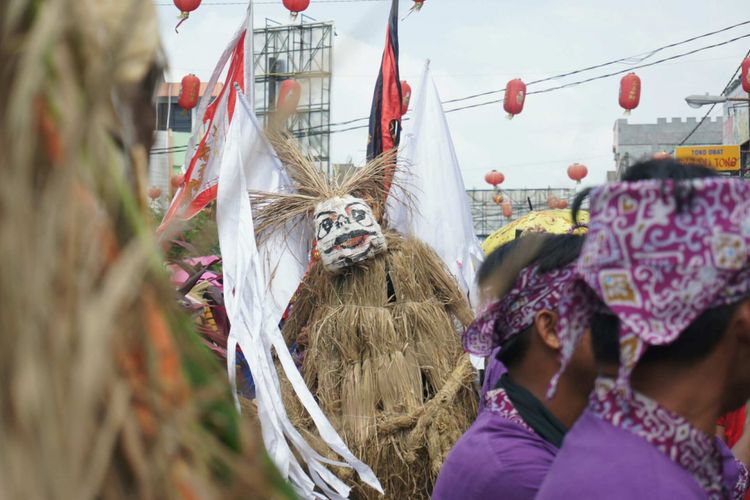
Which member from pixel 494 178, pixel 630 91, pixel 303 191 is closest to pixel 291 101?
pixel 303 191

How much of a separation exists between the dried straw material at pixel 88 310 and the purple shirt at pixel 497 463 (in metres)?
1.31

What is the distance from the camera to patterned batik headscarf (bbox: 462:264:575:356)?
6.80 feet

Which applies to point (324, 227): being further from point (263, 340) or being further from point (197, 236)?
point (197, 236)

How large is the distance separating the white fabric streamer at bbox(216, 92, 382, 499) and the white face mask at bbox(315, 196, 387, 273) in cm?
35

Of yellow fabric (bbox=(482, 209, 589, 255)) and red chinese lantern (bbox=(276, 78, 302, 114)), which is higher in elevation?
red chinese lantern (bbox=(276, 78, 302, 114))

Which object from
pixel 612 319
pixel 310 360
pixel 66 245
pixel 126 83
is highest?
pixel 126 83

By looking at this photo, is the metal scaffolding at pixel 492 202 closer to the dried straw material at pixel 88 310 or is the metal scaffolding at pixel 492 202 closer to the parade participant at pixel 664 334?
the parade participant at pixel 664 334

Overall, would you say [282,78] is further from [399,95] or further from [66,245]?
[399,95]

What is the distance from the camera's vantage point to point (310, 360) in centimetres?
475

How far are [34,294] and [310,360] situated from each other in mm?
4254

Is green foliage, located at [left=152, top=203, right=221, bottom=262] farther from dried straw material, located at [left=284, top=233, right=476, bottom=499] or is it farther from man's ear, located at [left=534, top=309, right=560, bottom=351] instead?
dried straw material, located at [left=284, top=233, right=476, bottom=499]

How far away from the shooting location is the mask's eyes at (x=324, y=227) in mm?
4840

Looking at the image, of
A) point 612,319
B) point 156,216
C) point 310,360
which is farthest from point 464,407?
point 156,216

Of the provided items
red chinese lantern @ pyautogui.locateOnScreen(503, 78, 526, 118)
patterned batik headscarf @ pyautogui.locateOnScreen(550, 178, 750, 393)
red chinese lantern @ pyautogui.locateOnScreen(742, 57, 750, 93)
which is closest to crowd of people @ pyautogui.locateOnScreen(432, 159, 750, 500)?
patterned batik headscarf @ pyautogui.locateOnScreen(550, 178, 750, 393)
